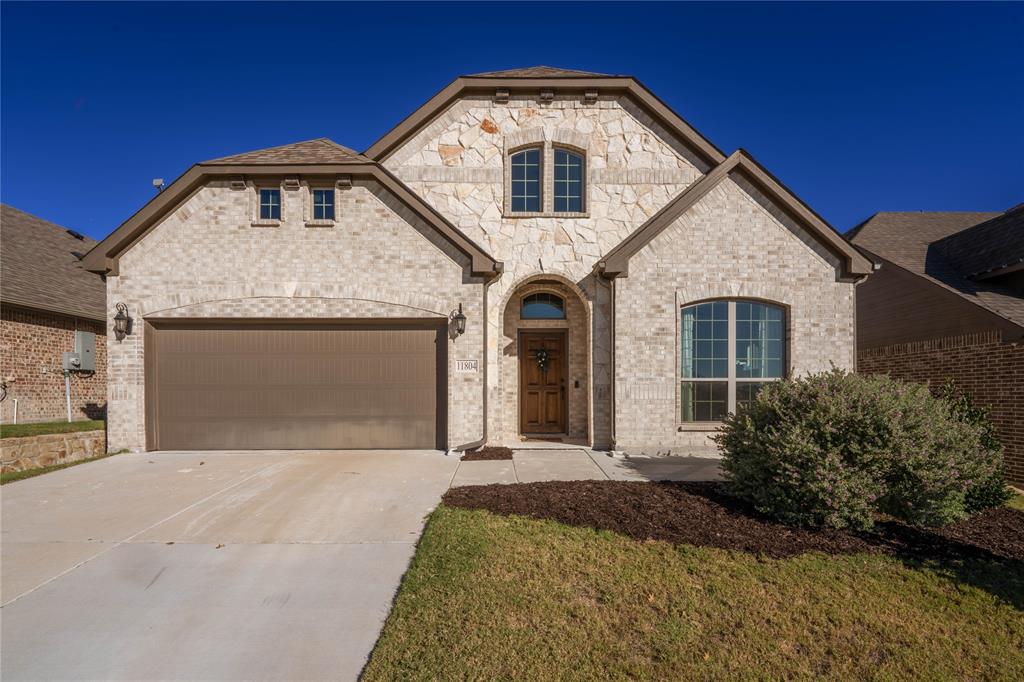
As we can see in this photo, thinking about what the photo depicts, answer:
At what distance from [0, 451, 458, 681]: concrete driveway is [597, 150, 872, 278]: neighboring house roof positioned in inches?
211

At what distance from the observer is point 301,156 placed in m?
9.73

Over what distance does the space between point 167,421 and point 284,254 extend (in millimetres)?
4185

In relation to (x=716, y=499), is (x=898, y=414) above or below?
above

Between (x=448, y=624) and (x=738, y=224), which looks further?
(x=738, y=224)

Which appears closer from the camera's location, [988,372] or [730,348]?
[988,372]

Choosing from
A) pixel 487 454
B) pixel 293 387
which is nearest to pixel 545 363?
pixel 487 454

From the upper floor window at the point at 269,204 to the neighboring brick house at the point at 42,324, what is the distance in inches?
289

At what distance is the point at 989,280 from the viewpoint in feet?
35.7

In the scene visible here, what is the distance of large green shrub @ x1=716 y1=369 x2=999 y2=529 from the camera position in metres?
5.13

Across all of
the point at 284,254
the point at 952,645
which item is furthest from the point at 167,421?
the point at 952,645

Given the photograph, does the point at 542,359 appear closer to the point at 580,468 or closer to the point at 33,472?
the point at 580,468

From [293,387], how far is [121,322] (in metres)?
3.52

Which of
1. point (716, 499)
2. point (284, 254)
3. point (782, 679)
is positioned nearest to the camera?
point (782, 679)

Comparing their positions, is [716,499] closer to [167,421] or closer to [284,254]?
[284,254]
